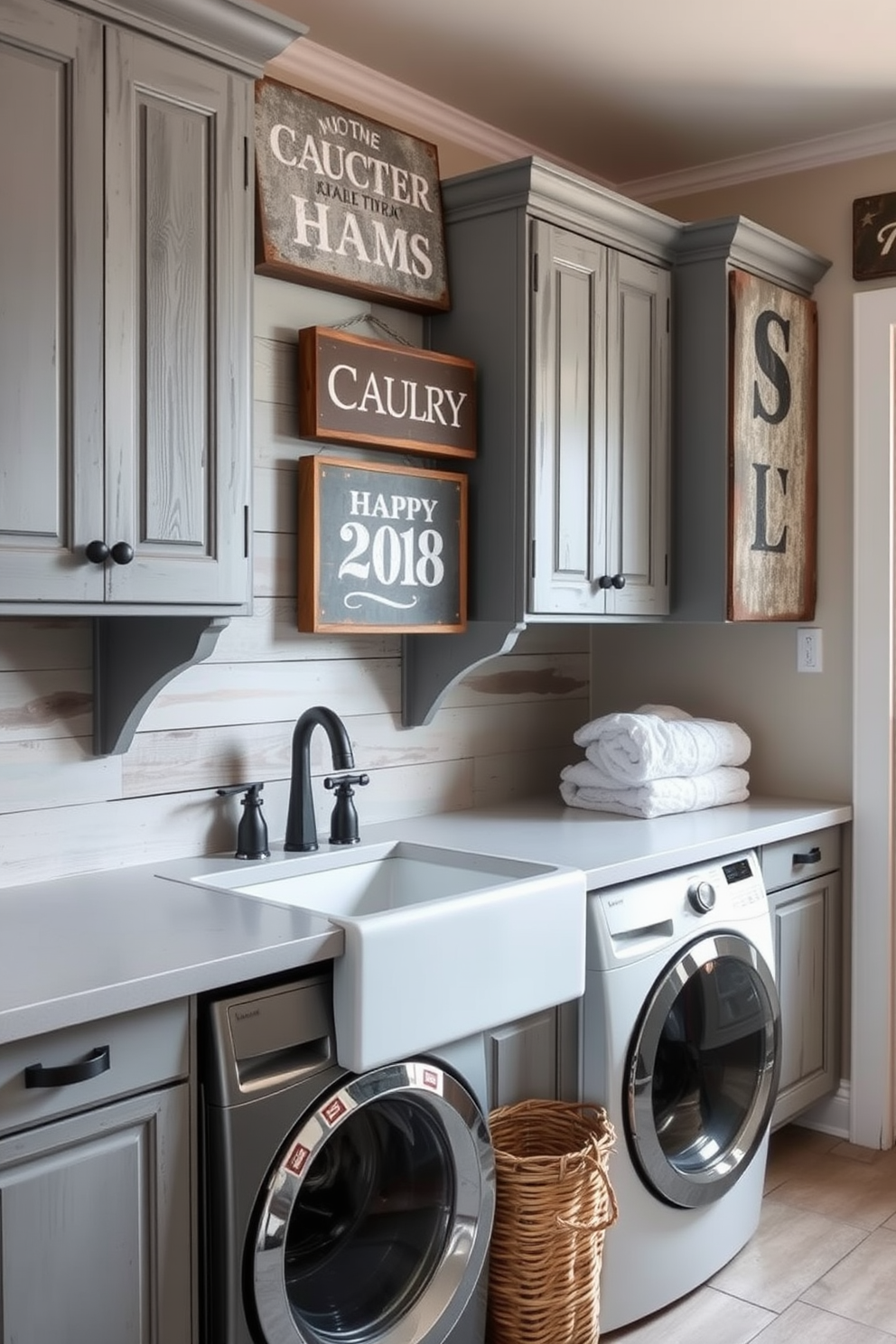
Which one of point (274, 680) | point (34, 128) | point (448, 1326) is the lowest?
point (448, 1326)

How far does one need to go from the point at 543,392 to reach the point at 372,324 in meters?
0.38

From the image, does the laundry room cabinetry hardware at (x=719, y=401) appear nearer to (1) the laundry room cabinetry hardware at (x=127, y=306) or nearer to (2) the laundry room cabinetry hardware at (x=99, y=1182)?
(1) the laundry room cabinetry hardware at (x=127, y=306)

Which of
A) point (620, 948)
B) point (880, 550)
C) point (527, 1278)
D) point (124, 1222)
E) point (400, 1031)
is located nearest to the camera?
point (124, 1222)

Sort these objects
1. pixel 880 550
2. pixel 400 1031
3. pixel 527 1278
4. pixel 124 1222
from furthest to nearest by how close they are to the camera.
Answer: pixel 880 550, pixel 527 1278, pixel 400 1031, pixel 124 1222

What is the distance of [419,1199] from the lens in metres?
2.05

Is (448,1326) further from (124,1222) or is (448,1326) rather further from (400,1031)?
(124,1222)

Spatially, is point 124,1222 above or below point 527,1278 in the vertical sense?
Answer: above

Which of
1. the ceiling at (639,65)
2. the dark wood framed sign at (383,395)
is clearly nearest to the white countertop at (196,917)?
the dark wood framed sign at (383,395)

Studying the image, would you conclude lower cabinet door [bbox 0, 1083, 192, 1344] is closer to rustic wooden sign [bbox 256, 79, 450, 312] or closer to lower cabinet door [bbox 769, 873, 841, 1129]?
rustic wooden sign [bbox 256, 79, 450, 312]

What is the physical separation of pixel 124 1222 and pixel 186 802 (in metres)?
0.94

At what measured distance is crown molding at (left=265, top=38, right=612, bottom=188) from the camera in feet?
8.66

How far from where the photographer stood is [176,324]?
1959mm

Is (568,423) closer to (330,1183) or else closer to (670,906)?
(670,906)

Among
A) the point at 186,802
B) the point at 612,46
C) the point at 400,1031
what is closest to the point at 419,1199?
the point at 400,1031
